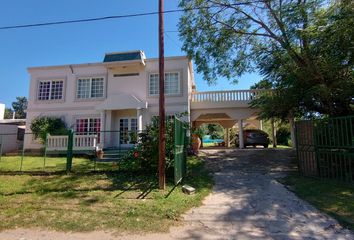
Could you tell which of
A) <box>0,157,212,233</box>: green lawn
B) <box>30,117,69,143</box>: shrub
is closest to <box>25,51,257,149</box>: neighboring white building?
<box>30,117,69,143</box>: shrub

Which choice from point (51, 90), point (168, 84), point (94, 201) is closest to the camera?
point (94, 201)

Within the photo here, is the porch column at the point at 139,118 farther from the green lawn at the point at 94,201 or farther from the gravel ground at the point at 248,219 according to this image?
the gravel ground at the point at 248,219

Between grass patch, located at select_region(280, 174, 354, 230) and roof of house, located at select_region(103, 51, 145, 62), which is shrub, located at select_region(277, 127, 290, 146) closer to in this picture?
roof of house, located at select_region(103, 51, 145, 62)

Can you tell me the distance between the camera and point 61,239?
5402 millimetres

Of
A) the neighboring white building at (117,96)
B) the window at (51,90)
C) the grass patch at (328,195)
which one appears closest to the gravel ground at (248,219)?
the grass patch at (328,195)

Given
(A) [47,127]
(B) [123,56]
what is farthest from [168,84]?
(A) [47,127]

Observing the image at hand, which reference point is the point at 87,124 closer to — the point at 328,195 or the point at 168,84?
the point at 168,84

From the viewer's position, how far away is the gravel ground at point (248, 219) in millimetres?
5547

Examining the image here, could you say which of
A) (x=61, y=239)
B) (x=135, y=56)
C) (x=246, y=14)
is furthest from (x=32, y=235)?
(x=135, y=56)

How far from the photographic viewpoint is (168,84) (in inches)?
759

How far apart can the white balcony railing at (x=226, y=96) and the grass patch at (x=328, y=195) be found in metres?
9.71

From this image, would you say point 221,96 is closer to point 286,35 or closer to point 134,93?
point 134,93

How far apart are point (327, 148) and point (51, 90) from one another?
18487mm

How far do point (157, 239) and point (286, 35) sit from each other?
1125 cm
